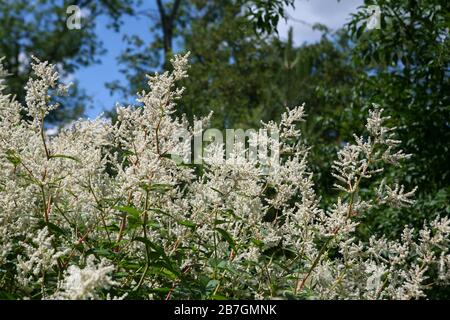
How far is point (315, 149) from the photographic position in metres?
7.82

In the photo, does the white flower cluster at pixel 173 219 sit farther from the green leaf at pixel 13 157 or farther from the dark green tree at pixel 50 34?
the dark green tree at pixel 50 34

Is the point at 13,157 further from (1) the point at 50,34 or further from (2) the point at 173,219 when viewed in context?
(1) the point at 50,34

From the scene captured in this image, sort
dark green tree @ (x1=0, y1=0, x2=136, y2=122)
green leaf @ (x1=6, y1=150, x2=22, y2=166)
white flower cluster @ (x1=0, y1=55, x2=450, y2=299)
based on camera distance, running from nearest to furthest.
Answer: white flower cluster @ (x1=0, y1=55, x2=450, y2=299) < green leaf @ (x1=6, y1=150, x2=22, y2=166) < dark green tree @ (x1=0, y1=0, x2=136, y2=122)

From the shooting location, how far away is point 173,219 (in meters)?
2.67

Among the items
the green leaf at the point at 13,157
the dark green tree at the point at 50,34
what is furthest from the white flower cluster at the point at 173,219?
the dark green tree at the point at 50,34

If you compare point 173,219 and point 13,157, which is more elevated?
point 13,157

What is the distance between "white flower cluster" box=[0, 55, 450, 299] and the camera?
226cm

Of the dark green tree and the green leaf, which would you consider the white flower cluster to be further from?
the dark green tree

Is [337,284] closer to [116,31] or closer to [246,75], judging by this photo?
[246,75]

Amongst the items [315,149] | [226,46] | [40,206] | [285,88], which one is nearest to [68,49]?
[226,46]

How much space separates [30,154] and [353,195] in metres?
1.34

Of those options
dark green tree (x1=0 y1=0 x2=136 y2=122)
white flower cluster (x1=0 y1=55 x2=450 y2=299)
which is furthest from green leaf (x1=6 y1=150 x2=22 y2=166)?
dark green tree (x1=0 y1=0 x2=136 y2=122)

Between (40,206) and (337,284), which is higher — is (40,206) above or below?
above

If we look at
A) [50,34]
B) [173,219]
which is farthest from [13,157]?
[50,34]
